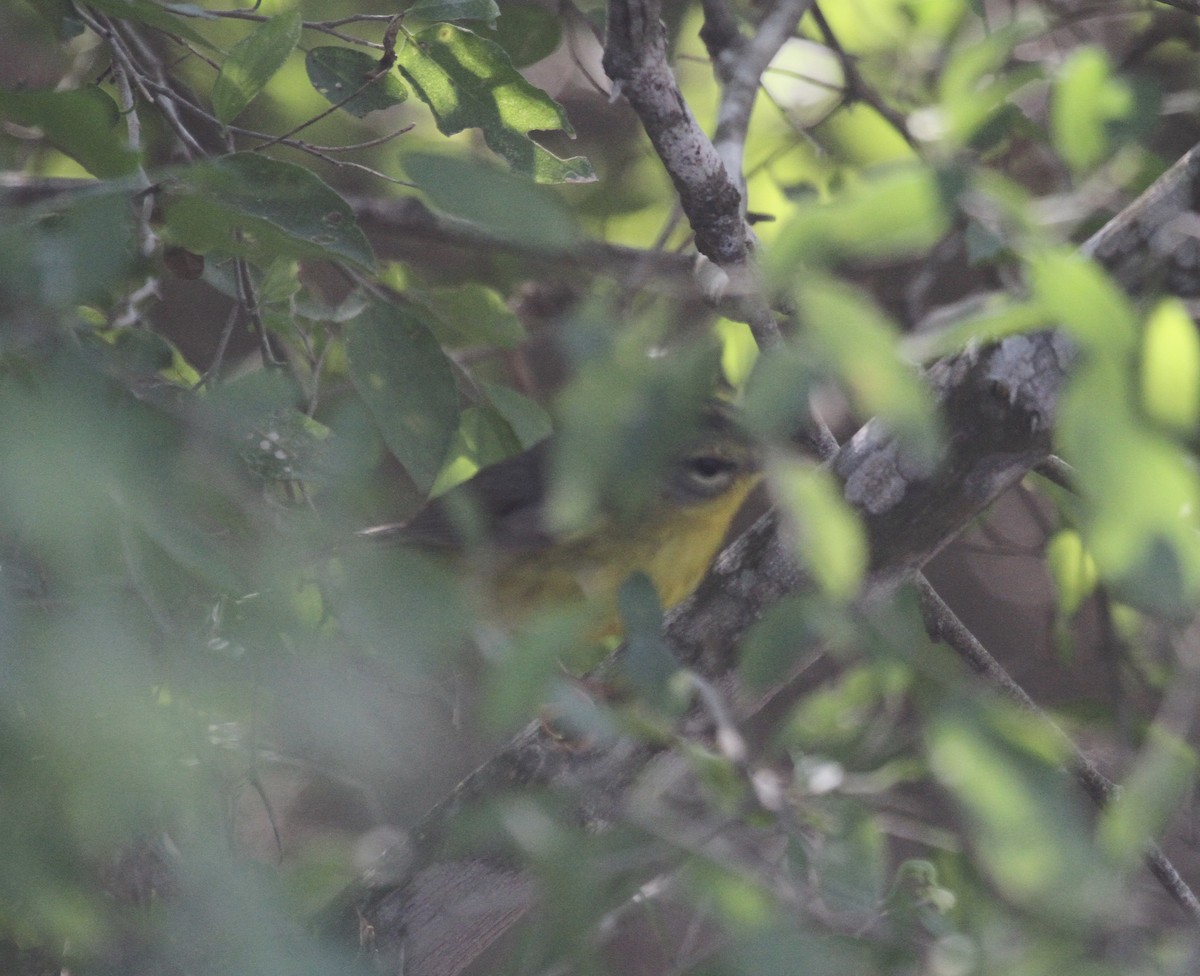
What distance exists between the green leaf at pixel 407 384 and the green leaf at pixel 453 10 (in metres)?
0.53

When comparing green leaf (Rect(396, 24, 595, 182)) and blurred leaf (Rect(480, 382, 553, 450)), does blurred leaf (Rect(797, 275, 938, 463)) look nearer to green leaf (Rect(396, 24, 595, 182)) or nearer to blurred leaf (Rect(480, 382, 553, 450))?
green leaf (Rect(396, 24, 595, 182))

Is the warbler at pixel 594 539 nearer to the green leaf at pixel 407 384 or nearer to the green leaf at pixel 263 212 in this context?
the green leaf at pixel 407 384

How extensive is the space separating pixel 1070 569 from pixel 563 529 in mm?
2349

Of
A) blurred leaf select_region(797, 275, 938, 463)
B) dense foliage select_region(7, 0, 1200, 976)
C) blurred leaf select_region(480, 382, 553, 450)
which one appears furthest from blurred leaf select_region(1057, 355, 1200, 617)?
blurred leaf select_region(480, 382, 553, 450)

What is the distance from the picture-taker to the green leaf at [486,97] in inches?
84.5

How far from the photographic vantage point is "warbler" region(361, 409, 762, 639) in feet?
10.9

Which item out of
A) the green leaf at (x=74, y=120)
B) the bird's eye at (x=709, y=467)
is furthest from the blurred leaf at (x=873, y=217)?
the bird's eye at (x=709, y=467)

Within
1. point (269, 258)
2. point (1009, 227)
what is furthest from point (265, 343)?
point (1009, 227)

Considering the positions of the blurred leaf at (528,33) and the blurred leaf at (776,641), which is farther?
the blurred leaf at (528,33)

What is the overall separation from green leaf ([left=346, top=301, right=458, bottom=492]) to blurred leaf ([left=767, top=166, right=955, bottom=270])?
1.39m

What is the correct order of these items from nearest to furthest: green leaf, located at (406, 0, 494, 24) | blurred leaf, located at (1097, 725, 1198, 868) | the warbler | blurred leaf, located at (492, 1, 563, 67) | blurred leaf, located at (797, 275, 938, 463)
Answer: blurred leaf, located at (797, 275, 938, 463)
blurred leaf, located at (1097, 725, 1198, 868)
green leaf, located at (406, 0, 494, 24)
blurred leaf, located at (492, 1, 563, 67)
the warbler

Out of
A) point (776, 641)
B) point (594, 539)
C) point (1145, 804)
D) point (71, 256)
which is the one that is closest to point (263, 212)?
point (71, 256)

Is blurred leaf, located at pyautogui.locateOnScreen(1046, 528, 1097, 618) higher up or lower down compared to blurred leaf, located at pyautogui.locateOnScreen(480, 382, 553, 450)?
lower down

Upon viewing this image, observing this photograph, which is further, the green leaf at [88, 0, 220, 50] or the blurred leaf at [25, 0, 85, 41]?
the blurred leaf at [25, 0, 85, 41]
